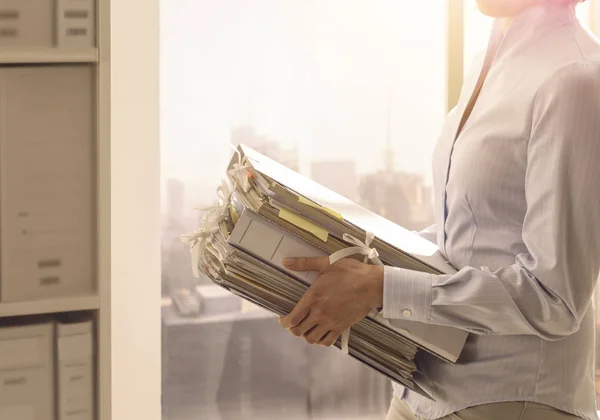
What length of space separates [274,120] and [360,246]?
1063mm

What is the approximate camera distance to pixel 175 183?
203 centimetres

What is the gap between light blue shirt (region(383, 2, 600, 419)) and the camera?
1033mm

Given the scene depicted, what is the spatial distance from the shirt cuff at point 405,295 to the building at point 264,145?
41.4 inches

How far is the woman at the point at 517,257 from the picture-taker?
104cm

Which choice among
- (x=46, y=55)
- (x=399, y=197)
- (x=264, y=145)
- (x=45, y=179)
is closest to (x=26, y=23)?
(x=46, y=55)

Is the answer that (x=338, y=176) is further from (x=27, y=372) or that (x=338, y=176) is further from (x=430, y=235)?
(x=27, y=372)

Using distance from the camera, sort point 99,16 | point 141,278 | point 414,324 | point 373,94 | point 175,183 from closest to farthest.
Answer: point 414,324, point 99,16, point 141,278, point 175,183, point 373,94

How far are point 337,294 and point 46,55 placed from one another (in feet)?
2.06

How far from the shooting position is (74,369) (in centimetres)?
128

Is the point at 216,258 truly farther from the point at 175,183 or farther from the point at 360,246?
the point at 175,183

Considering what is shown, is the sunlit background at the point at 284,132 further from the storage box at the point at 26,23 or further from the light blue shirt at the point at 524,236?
the light blue shirt at the point at 524,236

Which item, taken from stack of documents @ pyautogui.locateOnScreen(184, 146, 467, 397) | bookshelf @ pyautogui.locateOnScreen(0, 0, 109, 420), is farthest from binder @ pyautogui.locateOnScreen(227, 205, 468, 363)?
bookshelf @ pyautogui.locateOnScreen(0, 0, 109, 420)

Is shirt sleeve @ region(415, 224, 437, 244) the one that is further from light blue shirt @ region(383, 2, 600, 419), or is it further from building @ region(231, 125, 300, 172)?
building @ region(231, 125, 300, 172)

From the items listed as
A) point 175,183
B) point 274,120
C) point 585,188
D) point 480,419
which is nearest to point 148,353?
point 175,183
